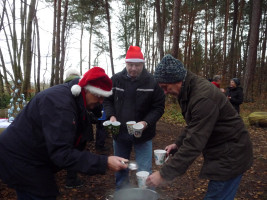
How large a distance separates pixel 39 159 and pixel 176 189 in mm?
2741

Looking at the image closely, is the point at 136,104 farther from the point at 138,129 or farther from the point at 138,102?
the point at 138,129

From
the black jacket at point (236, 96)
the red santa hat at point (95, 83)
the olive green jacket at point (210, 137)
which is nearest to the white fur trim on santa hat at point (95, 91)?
the red santa hat at point (95, 83)

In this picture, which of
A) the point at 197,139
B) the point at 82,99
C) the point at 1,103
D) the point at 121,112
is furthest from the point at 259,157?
the point at 1,103

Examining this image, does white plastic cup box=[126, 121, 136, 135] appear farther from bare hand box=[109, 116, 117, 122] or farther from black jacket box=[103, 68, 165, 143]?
bare hand box=[109, 116, 117, 122]

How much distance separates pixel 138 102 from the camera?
9.16 ft

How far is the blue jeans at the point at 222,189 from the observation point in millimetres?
1858

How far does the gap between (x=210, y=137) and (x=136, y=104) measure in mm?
1168

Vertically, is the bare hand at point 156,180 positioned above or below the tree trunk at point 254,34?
below

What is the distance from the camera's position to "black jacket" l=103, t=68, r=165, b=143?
279 centimetres

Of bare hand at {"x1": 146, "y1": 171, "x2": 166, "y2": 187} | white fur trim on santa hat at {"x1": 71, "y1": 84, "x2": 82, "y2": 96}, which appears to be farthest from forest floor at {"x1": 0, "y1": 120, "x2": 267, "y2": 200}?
white fur trim on santa hat at {"x1": 71, "y1": 84, "x2": 82, "y2": 96}

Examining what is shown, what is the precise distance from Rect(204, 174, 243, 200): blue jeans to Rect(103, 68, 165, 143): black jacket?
3.60 ft

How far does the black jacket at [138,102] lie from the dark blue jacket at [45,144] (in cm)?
119

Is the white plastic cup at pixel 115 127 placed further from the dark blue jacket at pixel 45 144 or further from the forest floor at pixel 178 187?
the dark blue jacket at pixel 45 144

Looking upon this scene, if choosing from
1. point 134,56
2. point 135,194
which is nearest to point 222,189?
point 135,194
